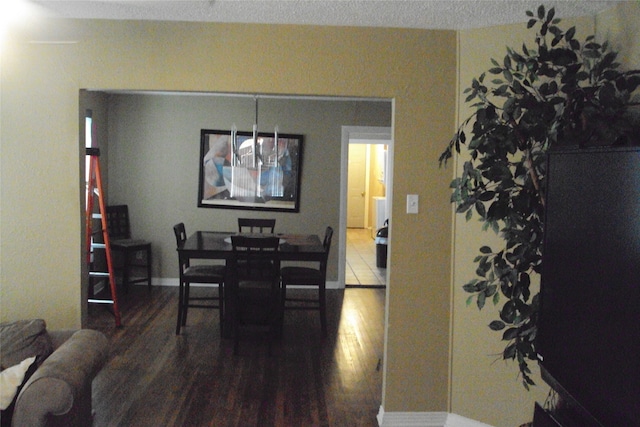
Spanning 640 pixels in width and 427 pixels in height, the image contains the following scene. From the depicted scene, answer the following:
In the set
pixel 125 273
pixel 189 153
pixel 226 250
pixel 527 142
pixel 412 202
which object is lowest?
pixel 125 273

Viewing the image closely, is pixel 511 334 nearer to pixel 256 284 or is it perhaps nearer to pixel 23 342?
pixel 23 342

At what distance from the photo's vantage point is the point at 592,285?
1.96 m

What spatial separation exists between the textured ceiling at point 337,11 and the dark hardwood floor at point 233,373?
93.0 inches

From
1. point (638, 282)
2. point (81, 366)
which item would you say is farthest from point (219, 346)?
point (638, 282)

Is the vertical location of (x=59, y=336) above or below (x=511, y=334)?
below

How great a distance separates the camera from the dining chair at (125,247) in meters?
7.06

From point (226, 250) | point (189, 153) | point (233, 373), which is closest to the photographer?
point (233, 373)

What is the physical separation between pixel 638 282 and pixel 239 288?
3773 millimetres

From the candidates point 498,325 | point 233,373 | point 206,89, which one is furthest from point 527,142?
point 233,373

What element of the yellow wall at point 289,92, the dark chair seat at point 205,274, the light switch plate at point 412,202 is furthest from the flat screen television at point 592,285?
the dark chair seat at point 205,274

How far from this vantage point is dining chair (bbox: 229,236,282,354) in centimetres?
496

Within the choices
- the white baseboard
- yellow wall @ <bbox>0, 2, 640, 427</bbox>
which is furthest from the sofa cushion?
the white baseboard

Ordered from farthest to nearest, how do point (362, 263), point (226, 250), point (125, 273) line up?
point (362, 263), point (125, 273), point (226, 250)

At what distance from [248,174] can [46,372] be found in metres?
5.16
